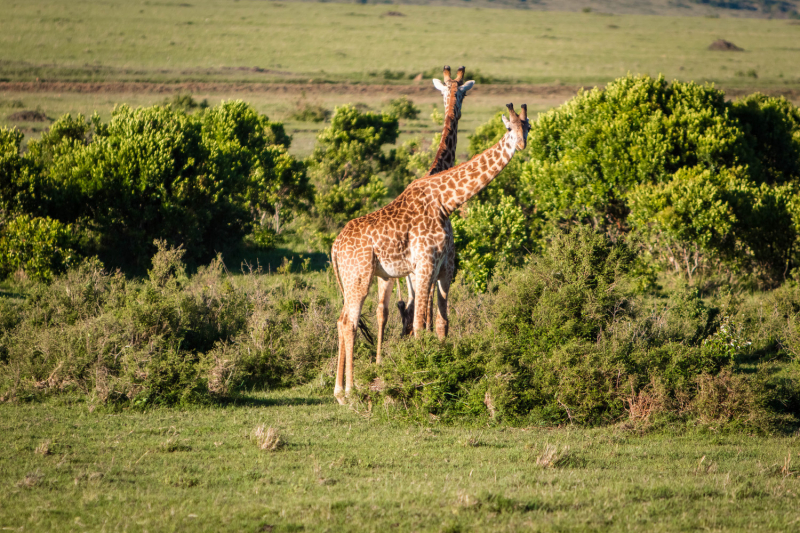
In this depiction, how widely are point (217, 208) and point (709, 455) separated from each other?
53.8 ft

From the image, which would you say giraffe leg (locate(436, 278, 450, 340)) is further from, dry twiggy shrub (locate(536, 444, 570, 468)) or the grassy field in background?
the grassy field in background

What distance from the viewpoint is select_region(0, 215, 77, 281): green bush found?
58.6 feet

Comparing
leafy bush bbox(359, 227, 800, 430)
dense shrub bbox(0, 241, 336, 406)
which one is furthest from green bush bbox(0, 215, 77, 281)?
leafy bush bbox(359, 227, 800, 430)

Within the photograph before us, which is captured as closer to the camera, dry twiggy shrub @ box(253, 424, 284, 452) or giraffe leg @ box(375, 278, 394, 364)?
dry twiggy shrub @ box(253, 424, 284, 452)

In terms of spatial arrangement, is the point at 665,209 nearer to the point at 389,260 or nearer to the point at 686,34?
the point at 389,260

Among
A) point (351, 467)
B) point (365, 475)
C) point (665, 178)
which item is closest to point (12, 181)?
point (351, 467)

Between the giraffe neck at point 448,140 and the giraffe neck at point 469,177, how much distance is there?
0.85m

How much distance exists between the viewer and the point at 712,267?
20516 millimetres

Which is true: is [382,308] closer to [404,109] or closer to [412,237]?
[412,237]

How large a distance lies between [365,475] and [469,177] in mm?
4512

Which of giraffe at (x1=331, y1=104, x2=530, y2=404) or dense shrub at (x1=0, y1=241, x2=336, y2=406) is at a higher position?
giraffe at (x1=331, y1=104, x2=530, y2=404)

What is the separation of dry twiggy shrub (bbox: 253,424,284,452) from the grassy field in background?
5936 cm

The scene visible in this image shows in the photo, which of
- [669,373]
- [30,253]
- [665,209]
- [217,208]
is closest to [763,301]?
[665,209]

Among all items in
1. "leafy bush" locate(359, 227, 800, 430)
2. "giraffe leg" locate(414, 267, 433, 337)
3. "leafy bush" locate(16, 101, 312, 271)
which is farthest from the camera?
"leafy bush" locate(16, 101, 312, 271)
